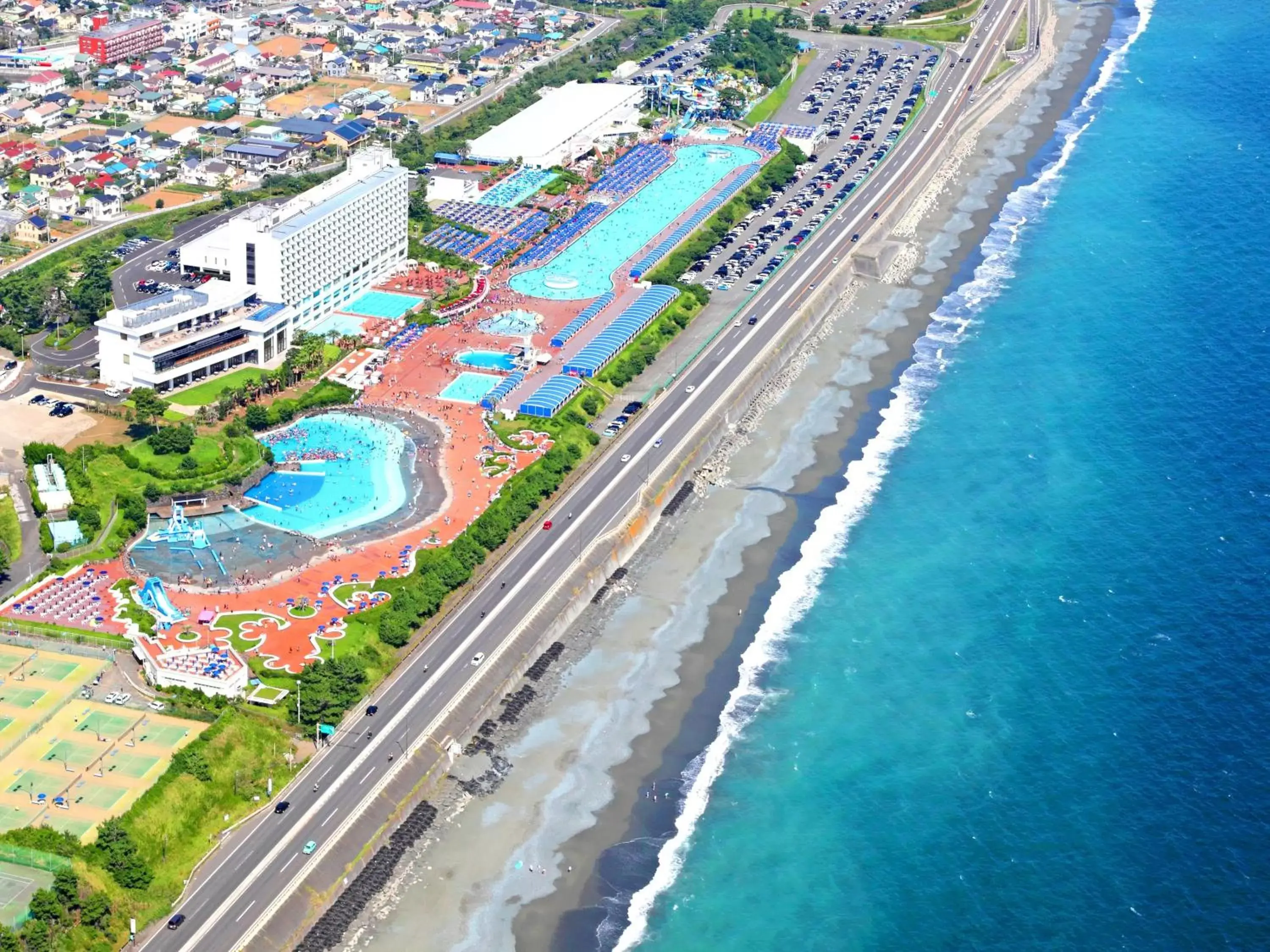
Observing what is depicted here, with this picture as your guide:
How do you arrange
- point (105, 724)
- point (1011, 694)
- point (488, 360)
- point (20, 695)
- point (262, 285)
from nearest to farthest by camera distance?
point (105, 724)
point (20, 695)
point (1011, 694)
point (262, 285)
point (488, 360)

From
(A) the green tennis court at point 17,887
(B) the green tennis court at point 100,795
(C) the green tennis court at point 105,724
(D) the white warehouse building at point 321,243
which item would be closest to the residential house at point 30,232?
(D) the white warehouse building at point 321,243

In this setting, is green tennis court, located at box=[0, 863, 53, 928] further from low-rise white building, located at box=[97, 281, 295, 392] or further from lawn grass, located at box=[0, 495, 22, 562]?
low-rise white building, located at box=[97, 281, 295, 392]

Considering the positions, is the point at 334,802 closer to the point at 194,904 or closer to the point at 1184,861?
the point at 194,904

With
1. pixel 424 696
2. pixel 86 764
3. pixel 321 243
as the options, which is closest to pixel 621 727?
pixel 424 696

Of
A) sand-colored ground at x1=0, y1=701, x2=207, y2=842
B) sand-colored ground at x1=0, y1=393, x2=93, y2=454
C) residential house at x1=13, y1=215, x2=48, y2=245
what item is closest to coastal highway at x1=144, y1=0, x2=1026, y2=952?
sand-colored ground at x1=0, y1=701, x2=207, y2=842

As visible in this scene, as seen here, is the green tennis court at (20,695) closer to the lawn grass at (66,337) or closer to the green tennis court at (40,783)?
the green tennis court at (40,783)

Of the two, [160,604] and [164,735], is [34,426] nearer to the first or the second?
[160,604]
